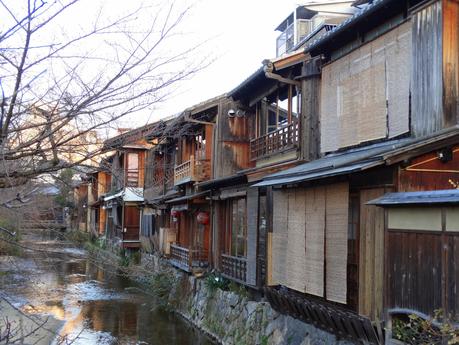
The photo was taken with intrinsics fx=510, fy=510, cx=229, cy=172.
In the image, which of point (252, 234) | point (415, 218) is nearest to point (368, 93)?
point (415, 218)

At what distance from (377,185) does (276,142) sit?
6.54m

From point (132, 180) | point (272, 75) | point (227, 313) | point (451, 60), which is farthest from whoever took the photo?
point (132, 180)

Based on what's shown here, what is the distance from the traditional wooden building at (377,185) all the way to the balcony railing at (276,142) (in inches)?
54.7

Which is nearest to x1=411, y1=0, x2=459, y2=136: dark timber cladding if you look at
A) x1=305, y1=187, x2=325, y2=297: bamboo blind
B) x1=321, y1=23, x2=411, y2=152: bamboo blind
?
x1=321, y1=23, x2=411, y2=152: bamboo blind

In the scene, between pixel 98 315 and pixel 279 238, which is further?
pixel 98 315

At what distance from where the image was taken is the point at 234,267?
17.5 metres

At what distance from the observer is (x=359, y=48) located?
12.0 meters

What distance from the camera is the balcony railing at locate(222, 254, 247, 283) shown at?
1664cm

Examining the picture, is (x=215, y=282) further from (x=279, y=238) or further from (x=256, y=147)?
(x=279, y=238)

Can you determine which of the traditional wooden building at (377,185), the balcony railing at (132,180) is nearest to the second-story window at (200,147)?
the balcony railing at (132,180)

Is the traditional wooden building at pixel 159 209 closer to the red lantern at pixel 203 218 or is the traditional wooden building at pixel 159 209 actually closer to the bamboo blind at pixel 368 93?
the red lantern at pixel 203 218

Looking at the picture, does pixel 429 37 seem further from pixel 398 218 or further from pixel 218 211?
pixel 218 211

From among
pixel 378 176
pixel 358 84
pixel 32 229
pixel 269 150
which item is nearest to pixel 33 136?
pixel 32 229

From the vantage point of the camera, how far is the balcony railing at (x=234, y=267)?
16.6 meters
